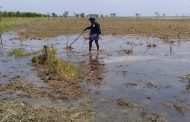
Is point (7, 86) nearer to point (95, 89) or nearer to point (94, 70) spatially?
point (95, 89)

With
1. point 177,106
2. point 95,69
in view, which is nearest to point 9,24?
point 95,69

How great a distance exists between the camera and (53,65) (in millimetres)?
A: 14867

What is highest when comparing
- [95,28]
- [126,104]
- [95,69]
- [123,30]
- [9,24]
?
[95,28]

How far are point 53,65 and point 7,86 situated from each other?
2622mm

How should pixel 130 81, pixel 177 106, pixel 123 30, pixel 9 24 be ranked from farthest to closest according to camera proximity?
pixel 9 24
pixel 123 30
pixel 130 81
pixel 177 106

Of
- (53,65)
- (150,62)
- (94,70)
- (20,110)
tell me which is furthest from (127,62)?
(20,110)

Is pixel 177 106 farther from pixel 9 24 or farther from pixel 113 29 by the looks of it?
pixel 9 24

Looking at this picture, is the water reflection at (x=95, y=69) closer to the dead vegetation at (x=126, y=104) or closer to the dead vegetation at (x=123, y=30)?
the dead vegetation at (x=126, y=104)

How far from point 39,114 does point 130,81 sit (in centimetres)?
514

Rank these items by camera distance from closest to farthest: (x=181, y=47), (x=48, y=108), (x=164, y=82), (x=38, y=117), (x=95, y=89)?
(x=38, y=117) < (x=48, y=108) < (x=95, y=89) < (x=164, y=82) < (x=181, y=47)

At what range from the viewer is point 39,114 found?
29.9 ft

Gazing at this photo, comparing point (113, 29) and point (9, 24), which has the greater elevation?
point (9, 24)

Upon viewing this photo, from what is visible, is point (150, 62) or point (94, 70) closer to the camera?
point (94, 70)

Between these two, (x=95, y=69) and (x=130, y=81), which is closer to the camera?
(x=130, y=81)
